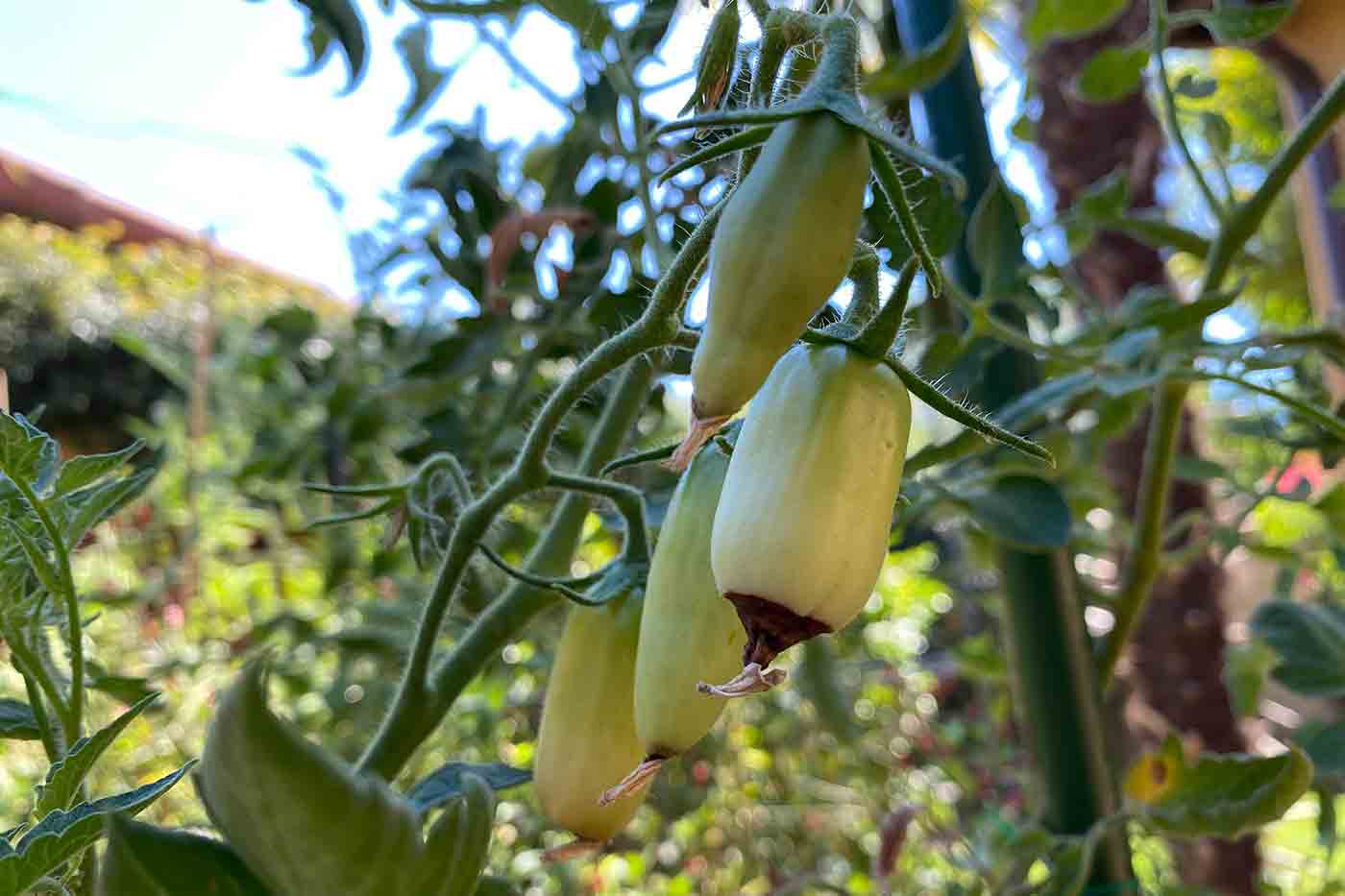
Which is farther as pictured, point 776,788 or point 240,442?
point 240,442

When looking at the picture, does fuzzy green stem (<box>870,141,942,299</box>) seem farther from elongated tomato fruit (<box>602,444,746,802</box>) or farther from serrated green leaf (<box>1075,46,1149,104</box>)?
serrated green leaf (<box>1075,46,1149,104</box>)

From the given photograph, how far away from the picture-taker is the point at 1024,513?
41cm

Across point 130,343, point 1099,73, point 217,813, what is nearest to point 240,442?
point 130,343

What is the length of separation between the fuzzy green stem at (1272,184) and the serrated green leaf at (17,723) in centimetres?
46

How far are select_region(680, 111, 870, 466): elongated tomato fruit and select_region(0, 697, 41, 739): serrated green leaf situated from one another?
0.22 metres

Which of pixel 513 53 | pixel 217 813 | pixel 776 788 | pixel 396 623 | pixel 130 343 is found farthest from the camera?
pixel 776 788

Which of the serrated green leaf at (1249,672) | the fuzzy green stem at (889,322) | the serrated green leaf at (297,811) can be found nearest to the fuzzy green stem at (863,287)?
the fuzzy green stem at (889,322)

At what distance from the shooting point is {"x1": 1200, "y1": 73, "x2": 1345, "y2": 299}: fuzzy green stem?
39 centimetres

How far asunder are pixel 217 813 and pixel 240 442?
4.71 feet

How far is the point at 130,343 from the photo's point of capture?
1.00 meters

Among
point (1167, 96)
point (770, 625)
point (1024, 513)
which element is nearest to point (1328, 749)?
point (1024, 513)

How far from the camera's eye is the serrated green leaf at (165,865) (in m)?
0.18

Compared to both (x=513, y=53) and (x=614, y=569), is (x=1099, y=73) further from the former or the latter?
(x=614, y=569)

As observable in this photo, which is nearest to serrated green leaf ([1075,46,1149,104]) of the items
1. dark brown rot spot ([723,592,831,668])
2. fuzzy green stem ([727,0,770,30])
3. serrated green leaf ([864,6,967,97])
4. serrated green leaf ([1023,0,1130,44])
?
serrated green leaf ([1023,0,1130,44])
